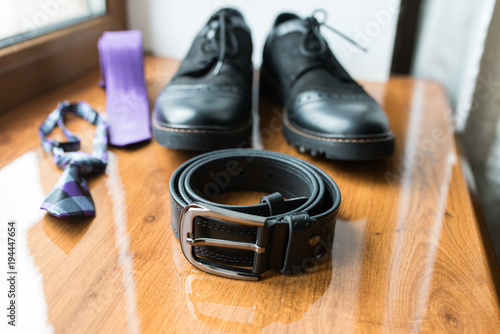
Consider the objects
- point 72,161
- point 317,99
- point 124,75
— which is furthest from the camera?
point 124,75

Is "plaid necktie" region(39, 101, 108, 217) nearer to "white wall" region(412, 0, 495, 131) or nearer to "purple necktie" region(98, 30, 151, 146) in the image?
"purple necktie" region(98, 30, 151, 146)

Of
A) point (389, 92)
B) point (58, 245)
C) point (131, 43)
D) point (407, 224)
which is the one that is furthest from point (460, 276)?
point (131, 43)

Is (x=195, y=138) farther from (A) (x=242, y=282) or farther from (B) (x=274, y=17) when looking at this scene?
(B) (x=274, y=17)

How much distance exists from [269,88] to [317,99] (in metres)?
0.18

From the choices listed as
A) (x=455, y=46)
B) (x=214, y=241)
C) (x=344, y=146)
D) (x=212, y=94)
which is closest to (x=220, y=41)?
(x=212, y=94)

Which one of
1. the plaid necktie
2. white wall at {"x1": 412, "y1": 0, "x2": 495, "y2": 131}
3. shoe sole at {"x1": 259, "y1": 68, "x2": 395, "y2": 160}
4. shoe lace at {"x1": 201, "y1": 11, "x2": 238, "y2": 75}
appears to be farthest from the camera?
white wall at {"x1": 412, "y1": 0, "x2": 495, "y2": 131}

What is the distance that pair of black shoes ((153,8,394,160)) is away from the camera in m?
0.66

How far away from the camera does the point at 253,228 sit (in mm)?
446

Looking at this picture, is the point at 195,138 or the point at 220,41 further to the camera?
the point at 220,41

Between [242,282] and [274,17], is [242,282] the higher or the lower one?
the lower one

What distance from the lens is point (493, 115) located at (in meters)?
0.87

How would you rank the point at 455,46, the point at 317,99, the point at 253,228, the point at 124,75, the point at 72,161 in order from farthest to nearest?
the point at 455,46
the point at 124,75
the point at 317,99
the point at 72,161
the point at 253,228

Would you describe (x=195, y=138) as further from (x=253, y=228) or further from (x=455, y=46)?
(x=455, y=46)

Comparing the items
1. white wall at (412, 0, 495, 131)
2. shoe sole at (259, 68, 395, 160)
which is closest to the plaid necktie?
shoe sole at (259, 68, 395, 160)
